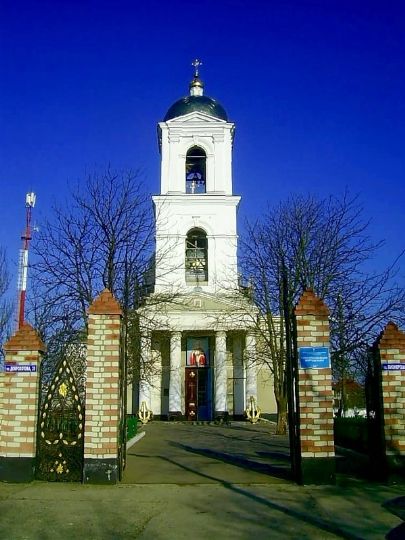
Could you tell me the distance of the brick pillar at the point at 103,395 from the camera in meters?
9.53

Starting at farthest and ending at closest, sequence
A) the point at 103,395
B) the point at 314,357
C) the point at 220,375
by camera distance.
→ the point at 220,375, the point at 103,395, the point at 314,357

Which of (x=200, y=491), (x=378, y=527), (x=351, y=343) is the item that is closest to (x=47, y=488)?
(x=200, y=491)

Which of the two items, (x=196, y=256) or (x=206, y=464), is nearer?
(x=206, y=464)

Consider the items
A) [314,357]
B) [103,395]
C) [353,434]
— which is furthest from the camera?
[353,434]

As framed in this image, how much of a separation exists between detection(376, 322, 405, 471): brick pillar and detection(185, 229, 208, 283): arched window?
26.0 meters

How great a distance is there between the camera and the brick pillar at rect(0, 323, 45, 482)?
381 inches

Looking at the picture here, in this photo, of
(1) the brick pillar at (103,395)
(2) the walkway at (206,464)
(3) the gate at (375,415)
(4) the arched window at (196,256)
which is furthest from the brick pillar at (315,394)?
(4) the arched window at (196,256)

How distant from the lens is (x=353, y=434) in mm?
15633

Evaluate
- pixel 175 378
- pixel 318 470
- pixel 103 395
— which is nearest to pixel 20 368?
pixel 103 395

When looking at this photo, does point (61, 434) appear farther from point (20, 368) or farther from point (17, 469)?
point (20, 368)

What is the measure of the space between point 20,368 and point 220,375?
24.6m

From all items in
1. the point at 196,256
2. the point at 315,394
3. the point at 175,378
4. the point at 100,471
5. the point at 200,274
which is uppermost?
the point at 196,256

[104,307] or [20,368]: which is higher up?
[104,307]

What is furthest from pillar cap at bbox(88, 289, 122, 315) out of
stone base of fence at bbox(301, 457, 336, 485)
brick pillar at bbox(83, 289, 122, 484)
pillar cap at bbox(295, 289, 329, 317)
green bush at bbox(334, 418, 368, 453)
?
green bush at bbox(334, 418, 368, 453)
